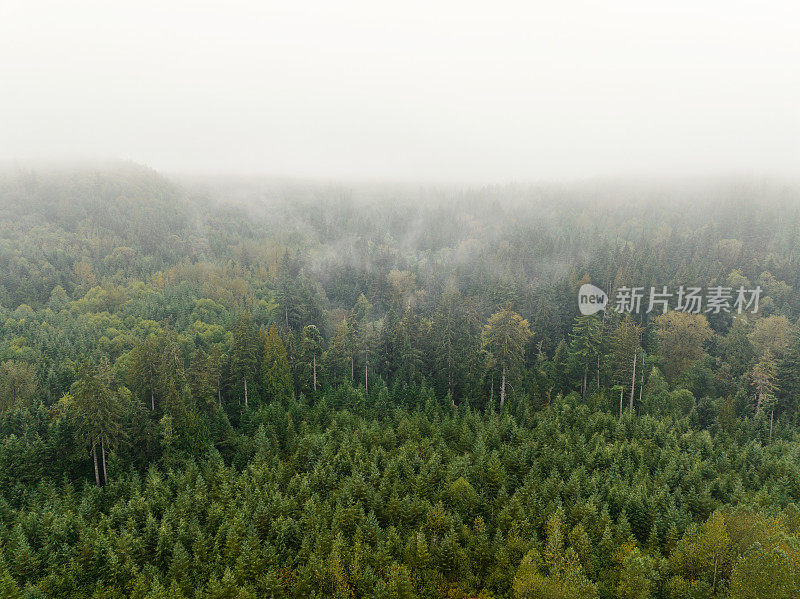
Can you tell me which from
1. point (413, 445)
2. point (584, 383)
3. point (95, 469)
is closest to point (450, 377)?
point (584, 383)

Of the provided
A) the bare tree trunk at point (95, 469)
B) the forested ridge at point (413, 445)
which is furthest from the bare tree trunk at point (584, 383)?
the bare tree trunk at point (95, 469)

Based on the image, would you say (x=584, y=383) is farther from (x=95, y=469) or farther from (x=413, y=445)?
(x=95, y=469)

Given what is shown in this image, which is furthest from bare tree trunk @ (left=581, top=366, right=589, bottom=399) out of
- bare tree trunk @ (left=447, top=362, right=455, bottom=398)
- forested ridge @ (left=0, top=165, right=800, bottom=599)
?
bare tree trunk @ (left=447, top=362, right=455, bottom=398)

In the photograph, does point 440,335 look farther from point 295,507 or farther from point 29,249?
point 29,249

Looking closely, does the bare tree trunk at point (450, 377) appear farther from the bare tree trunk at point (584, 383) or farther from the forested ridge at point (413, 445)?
the bare tree trunk at point (584, 383)

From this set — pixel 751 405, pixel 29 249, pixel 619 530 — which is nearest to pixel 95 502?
pixel 619 530

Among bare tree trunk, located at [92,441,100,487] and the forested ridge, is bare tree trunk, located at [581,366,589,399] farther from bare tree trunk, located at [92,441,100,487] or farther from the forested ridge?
bare tree trunk, located at [92,441,100,487]

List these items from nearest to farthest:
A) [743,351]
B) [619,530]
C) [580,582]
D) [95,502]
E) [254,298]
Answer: [580,582]
[619,530]
[95,502]
[743,351]
[254,298]

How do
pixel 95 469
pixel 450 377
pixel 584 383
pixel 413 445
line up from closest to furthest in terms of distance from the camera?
1. pixel 413 445
2. pixel 95 469
3. pixel 584 383
4. pixel 450 377
